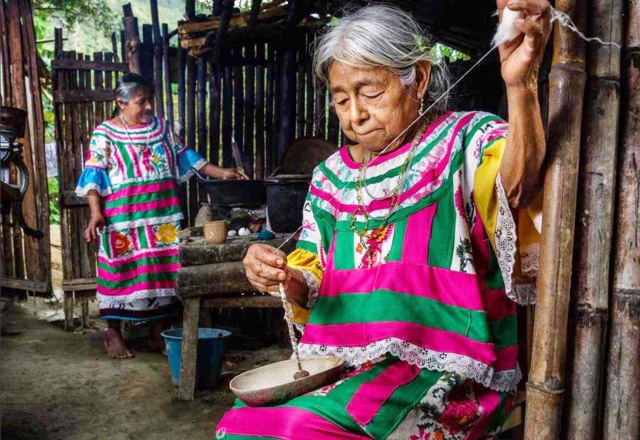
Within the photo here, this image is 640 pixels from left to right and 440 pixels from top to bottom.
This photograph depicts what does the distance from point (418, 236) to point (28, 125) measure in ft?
18.1

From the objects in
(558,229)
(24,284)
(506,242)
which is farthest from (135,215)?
(558,229)

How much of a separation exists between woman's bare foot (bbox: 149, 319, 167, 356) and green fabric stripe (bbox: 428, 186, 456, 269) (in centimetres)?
407

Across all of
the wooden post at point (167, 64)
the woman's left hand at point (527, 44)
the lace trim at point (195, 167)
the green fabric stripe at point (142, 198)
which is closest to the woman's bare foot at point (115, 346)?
the green fabric stripe at point (142, 198)

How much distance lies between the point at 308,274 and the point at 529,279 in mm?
675

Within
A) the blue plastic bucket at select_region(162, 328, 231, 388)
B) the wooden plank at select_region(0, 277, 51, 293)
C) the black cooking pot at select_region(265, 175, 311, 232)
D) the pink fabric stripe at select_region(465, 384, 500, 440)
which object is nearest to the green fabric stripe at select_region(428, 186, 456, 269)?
the pink fabric stripe at select_region(465, 384, 500, 440)

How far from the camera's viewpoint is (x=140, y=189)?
202 inches

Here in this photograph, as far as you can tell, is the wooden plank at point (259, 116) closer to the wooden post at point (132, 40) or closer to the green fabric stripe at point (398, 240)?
the wooden post at point (132, 40)

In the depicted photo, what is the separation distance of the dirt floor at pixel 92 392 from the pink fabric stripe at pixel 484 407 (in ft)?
7.14

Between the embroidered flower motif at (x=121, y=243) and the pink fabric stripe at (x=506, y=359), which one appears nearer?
the pink fabric stripe at (x=506, y=359)

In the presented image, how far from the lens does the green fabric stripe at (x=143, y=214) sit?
16.8 feet

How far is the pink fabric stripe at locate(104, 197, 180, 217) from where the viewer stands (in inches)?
201

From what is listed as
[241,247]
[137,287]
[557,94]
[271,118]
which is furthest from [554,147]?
[271,118]

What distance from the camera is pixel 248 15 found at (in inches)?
217

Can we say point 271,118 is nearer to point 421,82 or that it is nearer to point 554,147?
point 421,82
